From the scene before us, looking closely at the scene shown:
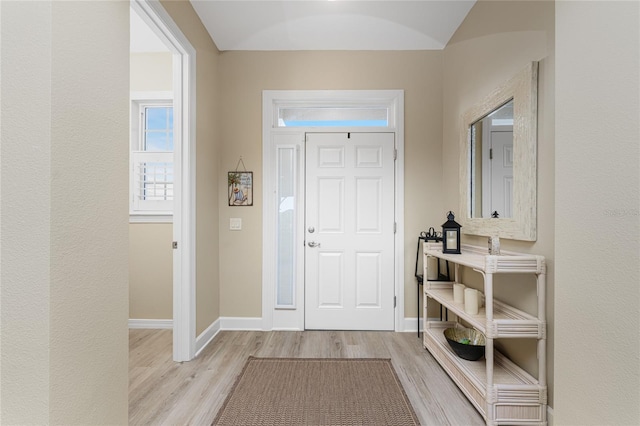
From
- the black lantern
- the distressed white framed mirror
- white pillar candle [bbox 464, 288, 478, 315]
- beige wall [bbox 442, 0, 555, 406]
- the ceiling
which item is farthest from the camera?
the ceiling

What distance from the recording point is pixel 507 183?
1967mm

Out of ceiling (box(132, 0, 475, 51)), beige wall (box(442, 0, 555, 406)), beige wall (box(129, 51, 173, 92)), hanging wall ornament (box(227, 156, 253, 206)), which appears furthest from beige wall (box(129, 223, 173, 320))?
beige wall (box(442, 0, 555, 406))

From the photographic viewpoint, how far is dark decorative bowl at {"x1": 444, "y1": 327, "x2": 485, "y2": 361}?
78.2 inches

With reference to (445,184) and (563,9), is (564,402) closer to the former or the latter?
(563,9)

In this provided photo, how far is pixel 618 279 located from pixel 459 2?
2413 mm

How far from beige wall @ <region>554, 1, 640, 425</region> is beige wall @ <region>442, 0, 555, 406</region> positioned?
637 millimetres

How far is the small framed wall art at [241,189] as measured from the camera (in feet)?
9.93

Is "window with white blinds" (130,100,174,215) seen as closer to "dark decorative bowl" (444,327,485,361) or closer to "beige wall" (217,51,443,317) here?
"beige wall" (217,51,443,317)

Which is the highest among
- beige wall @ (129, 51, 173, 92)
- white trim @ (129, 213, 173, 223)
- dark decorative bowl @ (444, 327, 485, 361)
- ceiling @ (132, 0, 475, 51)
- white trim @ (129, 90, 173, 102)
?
ceiling @ (132, 0, 475, 51)

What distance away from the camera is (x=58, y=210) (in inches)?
42.0

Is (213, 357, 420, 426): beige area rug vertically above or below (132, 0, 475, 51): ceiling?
below

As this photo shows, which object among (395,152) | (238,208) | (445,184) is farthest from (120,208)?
(445,184)

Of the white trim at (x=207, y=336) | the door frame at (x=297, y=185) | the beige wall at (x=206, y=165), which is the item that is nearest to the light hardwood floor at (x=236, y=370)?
the white trim at (x=207, y=336)

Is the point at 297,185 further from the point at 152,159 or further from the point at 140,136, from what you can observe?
the point at 140,136
